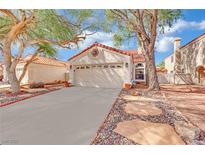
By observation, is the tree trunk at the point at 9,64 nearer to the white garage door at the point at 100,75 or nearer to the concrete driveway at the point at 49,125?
the concrete driveway at the point at 49,125

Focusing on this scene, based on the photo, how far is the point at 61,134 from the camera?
378 centimetres

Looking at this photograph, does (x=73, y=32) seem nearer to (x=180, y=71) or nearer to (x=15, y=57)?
(x=15, y=57)

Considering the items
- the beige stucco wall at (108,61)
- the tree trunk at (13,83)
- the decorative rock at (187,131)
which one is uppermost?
the beige stucco wall at (108,61)

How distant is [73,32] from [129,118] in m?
7.92

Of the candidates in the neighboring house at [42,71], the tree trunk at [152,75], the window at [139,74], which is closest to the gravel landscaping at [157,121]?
the tree trunk at [152,75]

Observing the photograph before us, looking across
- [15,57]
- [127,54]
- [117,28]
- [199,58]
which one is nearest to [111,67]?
[127,54]

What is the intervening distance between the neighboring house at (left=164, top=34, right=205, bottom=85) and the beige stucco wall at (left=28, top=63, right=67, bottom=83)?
12433 millimetres

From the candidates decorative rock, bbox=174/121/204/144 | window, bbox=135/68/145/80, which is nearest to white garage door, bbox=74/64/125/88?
window, bbox=135/68/145/80

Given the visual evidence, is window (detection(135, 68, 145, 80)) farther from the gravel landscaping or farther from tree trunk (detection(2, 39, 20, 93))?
the gravel landscaping

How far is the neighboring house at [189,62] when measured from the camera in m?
15.6

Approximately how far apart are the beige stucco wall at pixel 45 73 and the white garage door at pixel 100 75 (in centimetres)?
467

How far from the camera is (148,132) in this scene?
3.87 meters

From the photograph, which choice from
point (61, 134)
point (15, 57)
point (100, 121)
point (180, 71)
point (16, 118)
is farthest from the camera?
point (180, 71)

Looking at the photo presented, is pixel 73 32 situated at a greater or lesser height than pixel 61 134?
greater
